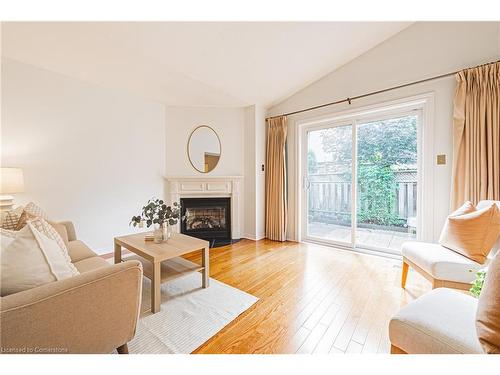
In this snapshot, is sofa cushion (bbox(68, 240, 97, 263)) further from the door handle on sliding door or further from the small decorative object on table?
the door handle on sliding door

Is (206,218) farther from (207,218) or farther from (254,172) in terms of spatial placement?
(254,172)

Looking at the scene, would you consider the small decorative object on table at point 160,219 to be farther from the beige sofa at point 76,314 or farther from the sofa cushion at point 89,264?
the beige sofa at point 76,314

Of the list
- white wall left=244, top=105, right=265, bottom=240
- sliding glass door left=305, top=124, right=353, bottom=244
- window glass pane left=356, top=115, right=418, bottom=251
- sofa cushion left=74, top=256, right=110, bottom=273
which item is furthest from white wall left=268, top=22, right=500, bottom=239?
sofa cushion left=74, top=256, right=110, bottom=273

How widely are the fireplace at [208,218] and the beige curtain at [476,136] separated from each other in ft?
9.48

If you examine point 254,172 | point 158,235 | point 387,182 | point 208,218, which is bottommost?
point 208,218

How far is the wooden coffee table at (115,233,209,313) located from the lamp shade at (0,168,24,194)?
3.09 ft

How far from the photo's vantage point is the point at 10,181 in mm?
1824

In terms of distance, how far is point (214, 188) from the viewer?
3447 millimetres

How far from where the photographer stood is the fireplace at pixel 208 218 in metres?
3.45

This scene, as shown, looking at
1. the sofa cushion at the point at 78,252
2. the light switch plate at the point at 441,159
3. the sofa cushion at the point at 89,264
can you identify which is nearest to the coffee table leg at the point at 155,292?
the sofa cushion at the point at 89,264

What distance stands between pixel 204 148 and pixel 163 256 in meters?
2.20

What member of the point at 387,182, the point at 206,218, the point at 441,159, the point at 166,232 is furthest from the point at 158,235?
the point at 441,159

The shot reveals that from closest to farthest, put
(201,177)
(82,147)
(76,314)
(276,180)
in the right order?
(76,314)
(82,147)
(201,177)
(276,180)
